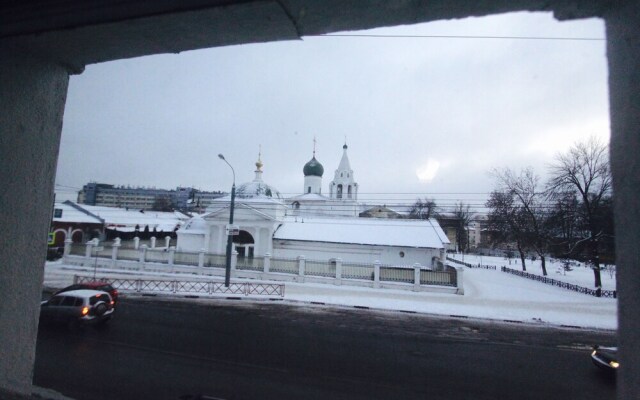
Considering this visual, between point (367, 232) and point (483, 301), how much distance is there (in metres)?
12.2

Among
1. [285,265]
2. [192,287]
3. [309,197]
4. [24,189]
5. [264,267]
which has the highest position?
[309,197]

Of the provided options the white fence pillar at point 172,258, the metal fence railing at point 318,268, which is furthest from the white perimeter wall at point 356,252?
the white fence pillar at point 172,258

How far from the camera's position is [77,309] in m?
10.9

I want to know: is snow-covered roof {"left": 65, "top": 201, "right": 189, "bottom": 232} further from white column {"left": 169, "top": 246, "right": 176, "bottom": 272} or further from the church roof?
the church roof

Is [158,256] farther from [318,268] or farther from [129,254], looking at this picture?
[318,268]

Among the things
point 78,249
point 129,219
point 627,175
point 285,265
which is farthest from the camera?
point 129,219

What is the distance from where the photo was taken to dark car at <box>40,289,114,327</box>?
10875 mm

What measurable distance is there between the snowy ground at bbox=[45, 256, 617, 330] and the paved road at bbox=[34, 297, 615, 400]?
2153 mm

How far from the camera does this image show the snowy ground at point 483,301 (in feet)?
53.3

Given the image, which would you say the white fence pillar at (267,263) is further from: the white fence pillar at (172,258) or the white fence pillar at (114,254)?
the white fence pillar at (114,254)

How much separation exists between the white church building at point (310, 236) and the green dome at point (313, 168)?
81.9 ft

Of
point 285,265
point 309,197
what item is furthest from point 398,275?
point 309,197

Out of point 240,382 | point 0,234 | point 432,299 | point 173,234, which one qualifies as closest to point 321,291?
point 432,299

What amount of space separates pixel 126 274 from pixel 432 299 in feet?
70.9
